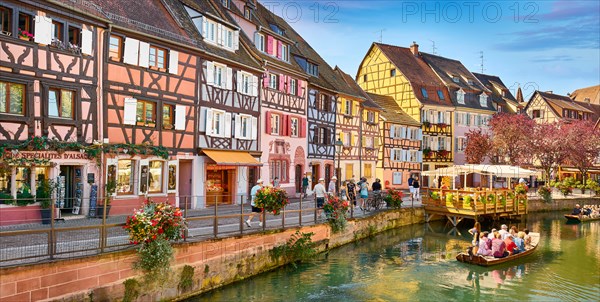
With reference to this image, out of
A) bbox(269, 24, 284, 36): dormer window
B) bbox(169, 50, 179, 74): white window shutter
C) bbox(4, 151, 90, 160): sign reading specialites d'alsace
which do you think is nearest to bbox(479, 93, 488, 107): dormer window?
bbox(269, 24, 284, 36): dormer window

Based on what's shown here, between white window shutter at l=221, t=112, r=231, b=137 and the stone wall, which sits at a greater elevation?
white window shutter at l=221, t=112, r=231, b=137

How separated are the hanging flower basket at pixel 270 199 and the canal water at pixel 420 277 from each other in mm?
2082

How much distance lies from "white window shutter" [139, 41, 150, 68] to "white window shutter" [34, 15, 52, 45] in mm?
3928

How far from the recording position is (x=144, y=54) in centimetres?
2045

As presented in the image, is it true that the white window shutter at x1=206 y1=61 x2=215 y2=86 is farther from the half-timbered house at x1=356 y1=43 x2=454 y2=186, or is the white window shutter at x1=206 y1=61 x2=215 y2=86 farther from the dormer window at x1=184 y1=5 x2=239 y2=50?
the half-timbered house at x1=356 y1=43 x2=454 y2=186

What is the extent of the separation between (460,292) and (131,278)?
9678mm

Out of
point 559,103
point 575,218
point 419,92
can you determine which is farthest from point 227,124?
point 559,103

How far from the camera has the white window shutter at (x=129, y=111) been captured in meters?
19.8

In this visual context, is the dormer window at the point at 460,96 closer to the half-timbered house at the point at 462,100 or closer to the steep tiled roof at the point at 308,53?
the half-timbered house at the point at 462,100

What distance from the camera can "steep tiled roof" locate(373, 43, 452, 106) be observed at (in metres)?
49.9

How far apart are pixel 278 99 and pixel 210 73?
278 inches

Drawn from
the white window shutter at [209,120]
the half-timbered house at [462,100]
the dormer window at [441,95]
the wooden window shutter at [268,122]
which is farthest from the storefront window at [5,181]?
the dormer window at [441,95]

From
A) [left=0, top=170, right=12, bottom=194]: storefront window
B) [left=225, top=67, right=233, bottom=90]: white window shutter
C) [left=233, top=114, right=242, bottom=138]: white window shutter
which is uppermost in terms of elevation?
[left=225, top=67, right=233, bottom=90]: white window shutter

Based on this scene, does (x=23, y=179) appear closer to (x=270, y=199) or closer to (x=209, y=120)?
(x=270, y=199)
